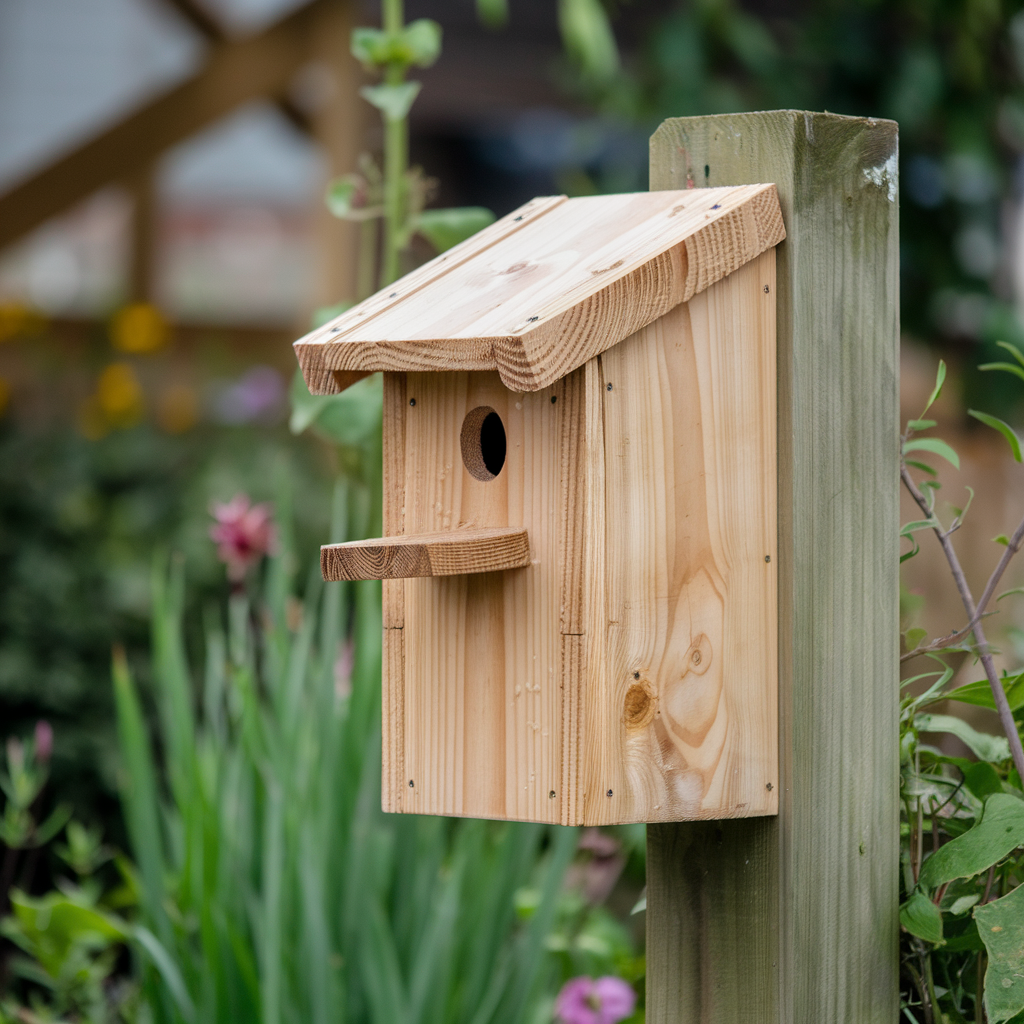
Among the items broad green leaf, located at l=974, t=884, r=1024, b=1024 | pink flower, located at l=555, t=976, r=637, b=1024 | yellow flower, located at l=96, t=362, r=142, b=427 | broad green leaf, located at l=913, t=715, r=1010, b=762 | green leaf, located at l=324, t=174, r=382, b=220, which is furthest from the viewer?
yellow flower, located at l=96, t=362, r=142, b=427

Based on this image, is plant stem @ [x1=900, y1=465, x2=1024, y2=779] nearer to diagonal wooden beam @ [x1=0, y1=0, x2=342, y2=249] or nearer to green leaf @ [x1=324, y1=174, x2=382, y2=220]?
green leaf @ [x1=324, y1=174, x2=382, y2=220]

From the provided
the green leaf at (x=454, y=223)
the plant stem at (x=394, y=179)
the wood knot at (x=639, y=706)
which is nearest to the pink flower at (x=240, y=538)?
Result: the plant stem at (x=394, y=179)

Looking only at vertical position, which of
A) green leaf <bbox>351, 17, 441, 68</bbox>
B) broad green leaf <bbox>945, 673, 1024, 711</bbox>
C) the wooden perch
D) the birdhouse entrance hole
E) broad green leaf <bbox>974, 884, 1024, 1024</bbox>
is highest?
green leaf <bbox>351, 17, 441, 68</bbox>

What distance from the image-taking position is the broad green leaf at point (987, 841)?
45.4 inches

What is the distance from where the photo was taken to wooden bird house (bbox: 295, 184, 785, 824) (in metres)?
1.15

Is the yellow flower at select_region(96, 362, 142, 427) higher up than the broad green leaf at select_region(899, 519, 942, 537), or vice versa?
the yellow flower at select_region(96, 362, 142, 427)

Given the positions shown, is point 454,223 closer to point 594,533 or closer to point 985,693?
point 594,533

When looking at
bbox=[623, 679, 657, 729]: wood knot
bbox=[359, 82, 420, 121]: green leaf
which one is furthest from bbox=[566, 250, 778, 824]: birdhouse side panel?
bbox=[359, 82, 420, 121]: green leaf

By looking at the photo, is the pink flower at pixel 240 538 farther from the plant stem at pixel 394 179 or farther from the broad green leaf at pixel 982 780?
the broad green leaf at pixel 982 780

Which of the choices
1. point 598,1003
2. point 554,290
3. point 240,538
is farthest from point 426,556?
point 240,538

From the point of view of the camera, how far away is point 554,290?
3.84ft

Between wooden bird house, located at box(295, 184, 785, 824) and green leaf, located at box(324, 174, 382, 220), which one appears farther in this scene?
green leaf, located at box(324, 174, 382, 220)

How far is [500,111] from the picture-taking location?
5.55 metres

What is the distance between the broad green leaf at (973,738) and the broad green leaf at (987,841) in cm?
14
